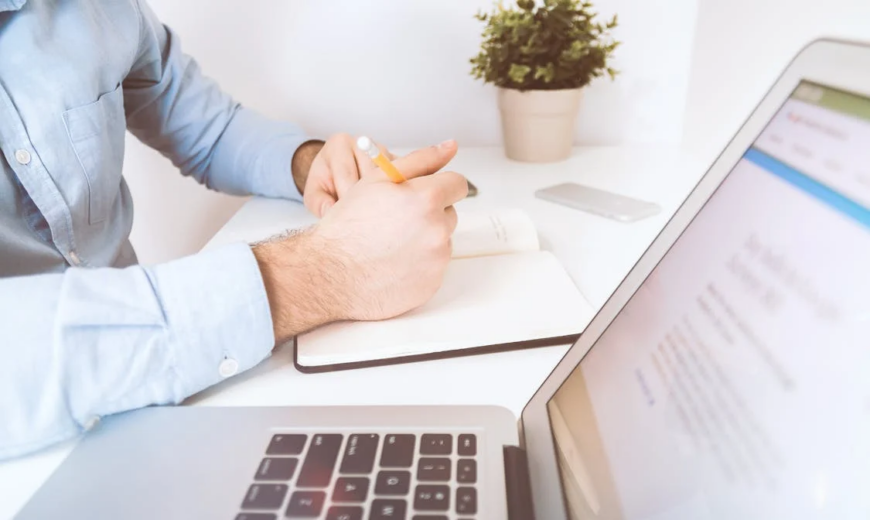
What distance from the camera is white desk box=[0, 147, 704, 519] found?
15.6 inches

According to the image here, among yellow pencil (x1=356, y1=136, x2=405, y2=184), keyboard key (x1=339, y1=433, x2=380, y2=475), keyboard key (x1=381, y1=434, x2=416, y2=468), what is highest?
yellow pencil (x1=356, y1=136, x2=405, y2=184)

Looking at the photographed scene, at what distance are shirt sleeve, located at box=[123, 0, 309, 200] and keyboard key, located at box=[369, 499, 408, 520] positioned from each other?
1.86 feet

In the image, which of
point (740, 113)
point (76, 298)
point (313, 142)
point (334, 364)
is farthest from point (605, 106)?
point (76, 298)

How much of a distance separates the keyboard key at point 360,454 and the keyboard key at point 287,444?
0.09 feet

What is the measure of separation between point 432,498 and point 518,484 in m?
0.05

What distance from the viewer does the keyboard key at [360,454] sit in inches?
12.3

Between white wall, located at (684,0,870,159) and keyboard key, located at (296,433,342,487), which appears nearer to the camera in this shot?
keyboard key, located at (296,433,342,487)

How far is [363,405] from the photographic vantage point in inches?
15.1

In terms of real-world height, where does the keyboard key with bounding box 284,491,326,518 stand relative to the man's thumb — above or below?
above

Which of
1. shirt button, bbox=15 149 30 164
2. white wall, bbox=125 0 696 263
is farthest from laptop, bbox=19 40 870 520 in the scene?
white wall, bbox=125 0 696 263

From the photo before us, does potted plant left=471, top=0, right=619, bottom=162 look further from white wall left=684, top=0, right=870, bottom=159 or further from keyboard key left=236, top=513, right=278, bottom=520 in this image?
keyboard key left=236, top=513, right=278, bottom=520

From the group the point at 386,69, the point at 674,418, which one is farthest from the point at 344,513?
the point at 386,69

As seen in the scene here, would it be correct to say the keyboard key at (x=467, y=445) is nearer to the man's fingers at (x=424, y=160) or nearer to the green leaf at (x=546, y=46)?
the man's fingers at (x=424, y=160)

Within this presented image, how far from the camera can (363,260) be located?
474mm
